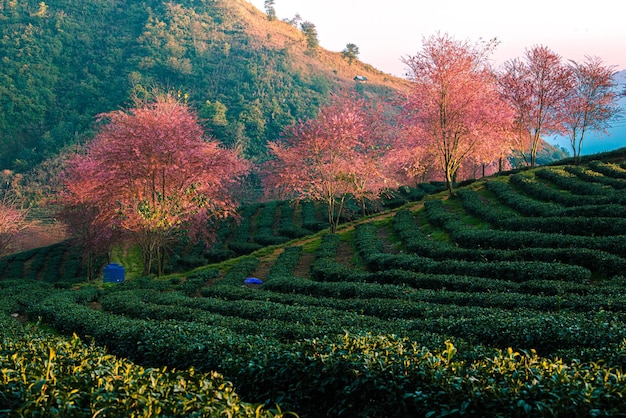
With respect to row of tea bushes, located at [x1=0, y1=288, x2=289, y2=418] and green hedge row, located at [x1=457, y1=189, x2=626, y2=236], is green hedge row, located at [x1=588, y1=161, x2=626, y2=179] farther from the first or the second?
row of tea bushes, located at [x1=0, y1=288, x2=289, y2=418]

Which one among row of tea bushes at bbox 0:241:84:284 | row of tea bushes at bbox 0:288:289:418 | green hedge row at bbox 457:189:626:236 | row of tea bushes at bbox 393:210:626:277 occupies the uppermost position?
green hedge row at bbox 457:189:626:236

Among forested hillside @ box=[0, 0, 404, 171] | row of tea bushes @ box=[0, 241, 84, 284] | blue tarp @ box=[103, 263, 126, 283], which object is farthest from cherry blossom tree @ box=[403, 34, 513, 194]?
forested hillside @ box=[0, 0, 404, 171]

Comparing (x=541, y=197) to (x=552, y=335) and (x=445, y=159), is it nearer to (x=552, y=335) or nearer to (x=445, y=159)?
(x=445, y=159)

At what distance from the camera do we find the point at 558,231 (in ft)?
68.3

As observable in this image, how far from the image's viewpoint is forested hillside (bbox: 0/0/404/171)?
104 m

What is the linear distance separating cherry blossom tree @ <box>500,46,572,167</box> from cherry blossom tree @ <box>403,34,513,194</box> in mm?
6055

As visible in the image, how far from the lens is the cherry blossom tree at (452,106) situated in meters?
34.0

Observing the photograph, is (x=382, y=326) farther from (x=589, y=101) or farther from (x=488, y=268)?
(x=589, y=101)

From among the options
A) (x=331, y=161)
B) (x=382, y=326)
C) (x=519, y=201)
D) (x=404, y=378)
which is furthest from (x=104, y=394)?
(x=331, y=161)

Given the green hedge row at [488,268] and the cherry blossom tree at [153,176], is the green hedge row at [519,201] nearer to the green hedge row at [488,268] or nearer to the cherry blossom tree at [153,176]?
the green hedge row at [488,268]

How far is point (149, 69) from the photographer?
403 ft

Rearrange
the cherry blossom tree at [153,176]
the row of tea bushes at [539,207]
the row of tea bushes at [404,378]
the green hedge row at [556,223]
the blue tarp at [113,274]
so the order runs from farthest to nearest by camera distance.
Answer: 1. the blue tarp at [113,274]
2. the cherry blossom tree at [153,176]
3. the row of tea bushes at [539,207]
4. the green hedge row at [556,223]
5. the row of tea bushes at [404,378]

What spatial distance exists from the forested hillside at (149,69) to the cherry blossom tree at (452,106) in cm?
6007

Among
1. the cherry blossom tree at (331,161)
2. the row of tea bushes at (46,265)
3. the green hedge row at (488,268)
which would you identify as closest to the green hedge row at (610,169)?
the cherry blossom tree at (331,161)
